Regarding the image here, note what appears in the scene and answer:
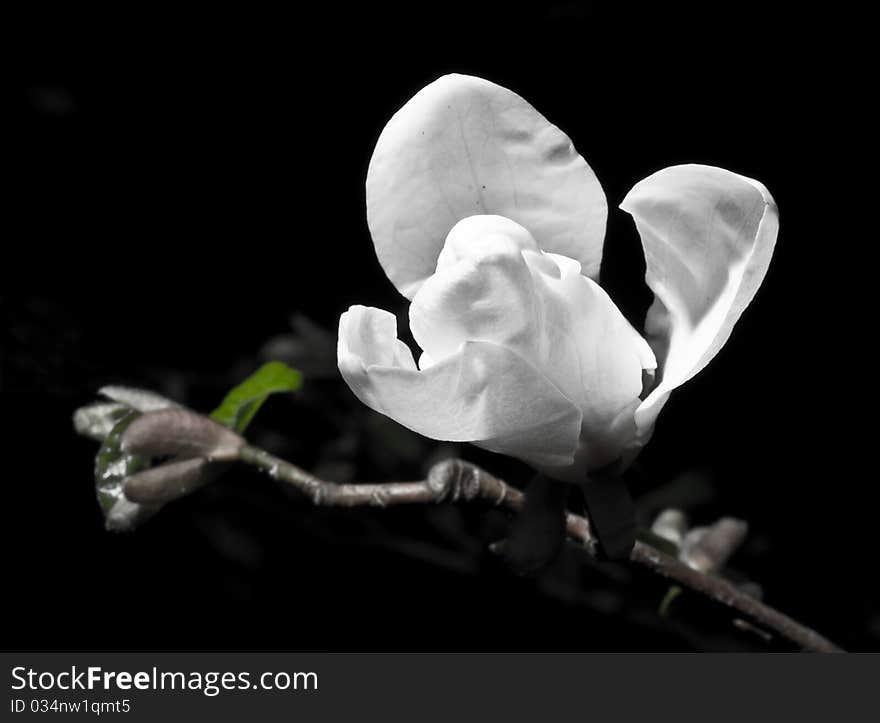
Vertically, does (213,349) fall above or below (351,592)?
above

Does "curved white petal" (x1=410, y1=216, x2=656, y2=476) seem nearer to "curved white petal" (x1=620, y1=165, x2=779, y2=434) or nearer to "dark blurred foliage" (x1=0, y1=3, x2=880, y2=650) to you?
"curved white petal" (x1=620, y1=165, x2=779, y2=434)

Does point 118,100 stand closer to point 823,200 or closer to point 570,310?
point 823,200

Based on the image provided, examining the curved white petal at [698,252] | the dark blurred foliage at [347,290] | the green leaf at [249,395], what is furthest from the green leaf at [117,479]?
the dark blurred foliage at [347,290]

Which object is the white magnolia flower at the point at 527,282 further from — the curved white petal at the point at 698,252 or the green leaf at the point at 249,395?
the green leaf at the point at 249,395

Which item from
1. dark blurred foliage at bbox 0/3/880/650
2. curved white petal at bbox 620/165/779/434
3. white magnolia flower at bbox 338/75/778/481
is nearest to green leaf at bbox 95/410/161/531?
white magnolia flower at bbox 338/75/778/481

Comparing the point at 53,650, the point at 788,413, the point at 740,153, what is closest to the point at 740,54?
the point at 740,153

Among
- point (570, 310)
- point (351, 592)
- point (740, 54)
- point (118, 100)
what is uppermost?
point (118, 100)

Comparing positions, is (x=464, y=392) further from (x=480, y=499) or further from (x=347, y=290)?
(x=347, y=290)
